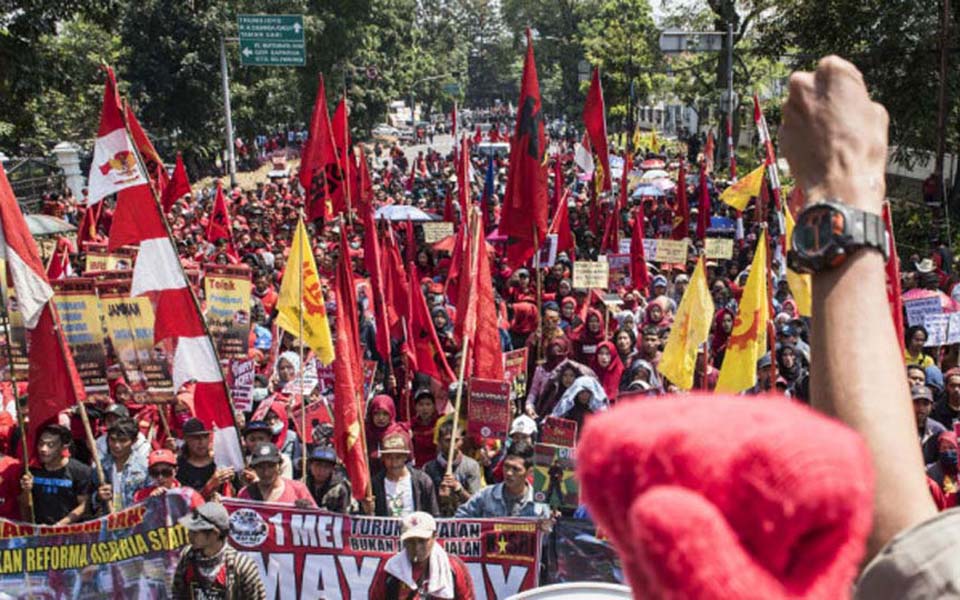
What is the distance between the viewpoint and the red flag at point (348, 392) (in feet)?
20.4

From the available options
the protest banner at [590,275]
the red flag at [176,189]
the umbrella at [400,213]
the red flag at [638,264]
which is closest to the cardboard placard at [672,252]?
the red flag at [638,264]

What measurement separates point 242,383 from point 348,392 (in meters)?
2.10

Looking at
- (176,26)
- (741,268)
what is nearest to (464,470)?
(741,268)

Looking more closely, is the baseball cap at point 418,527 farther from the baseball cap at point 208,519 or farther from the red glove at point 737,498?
the red glove at point 737,498

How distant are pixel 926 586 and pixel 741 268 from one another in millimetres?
15519

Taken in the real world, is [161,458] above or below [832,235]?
below

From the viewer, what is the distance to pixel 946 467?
19.9 ft

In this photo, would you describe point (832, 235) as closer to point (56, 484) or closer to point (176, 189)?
point (56, 484)

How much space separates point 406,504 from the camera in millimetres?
6051

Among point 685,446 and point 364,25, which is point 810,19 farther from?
point 364,25

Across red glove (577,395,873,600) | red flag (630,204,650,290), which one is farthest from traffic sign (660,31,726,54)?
red glove (577,395,873,600)

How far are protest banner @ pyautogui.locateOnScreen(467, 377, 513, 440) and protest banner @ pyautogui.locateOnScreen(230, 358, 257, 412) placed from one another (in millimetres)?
2155

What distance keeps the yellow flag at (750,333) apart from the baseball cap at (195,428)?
3.50 metres

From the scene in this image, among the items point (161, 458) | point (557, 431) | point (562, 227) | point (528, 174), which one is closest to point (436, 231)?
point (562, 227)
